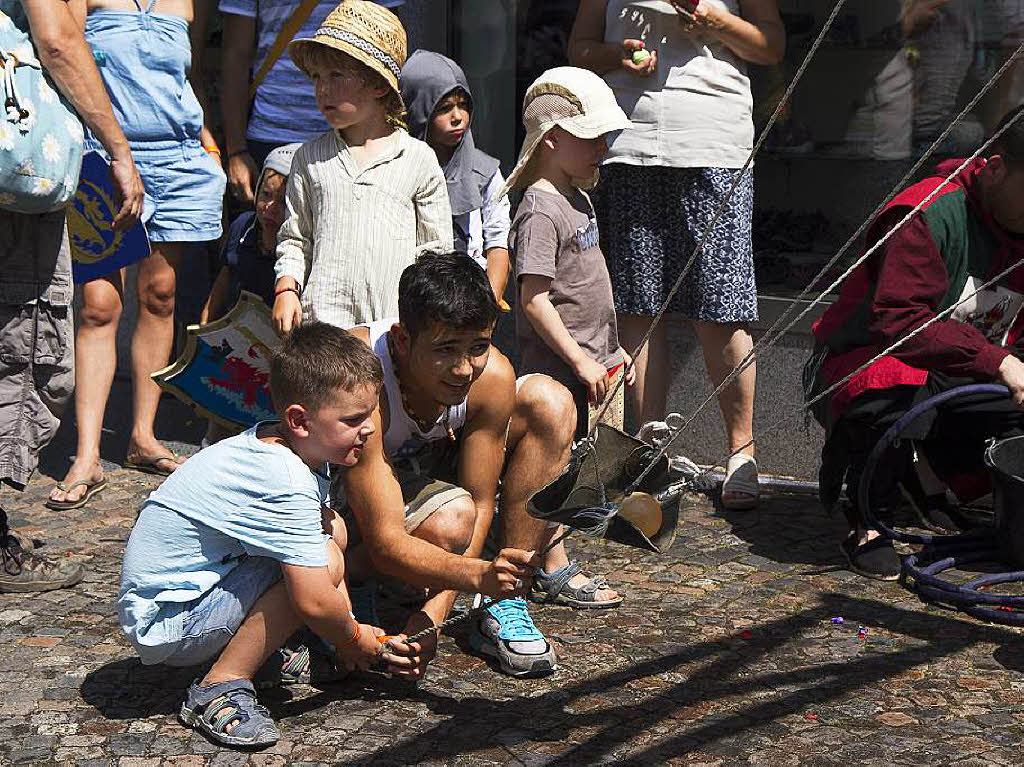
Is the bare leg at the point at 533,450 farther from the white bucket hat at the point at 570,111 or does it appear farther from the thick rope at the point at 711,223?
the white bucket hat at the point at 570,111

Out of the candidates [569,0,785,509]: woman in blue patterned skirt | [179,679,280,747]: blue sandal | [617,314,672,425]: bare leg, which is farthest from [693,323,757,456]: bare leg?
[179,679,280,747]: blue sandal

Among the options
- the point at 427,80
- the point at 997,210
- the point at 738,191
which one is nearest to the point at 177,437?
the point at 427,80

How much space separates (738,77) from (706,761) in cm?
270

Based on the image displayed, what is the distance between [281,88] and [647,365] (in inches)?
63.3

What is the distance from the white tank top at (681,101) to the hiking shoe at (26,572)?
7.39 ft

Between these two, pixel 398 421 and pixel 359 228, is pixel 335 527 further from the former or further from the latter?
pixel 359 228

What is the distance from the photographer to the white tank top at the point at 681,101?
16.8 ft

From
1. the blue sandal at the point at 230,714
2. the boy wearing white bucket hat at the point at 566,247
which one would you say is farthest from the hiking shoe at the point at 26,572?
the boy wearing white bucket hat at the point at 566,247

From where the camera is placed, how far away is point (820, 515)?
5.12 meters

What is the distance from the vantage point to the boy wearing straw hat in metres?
4.26

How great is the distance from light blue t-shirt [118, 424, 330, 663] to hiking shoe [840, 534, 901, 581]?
1.87m

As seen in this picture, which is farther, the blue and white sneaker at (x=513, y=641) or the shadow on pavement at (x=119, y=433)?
the shadow on pavement at (x=119, y=433)

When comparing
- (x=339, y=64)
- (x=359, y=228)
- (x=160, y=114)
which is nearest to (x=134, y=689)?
(x=359, y=228)

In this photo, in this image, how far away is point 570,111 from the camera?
4.52m
